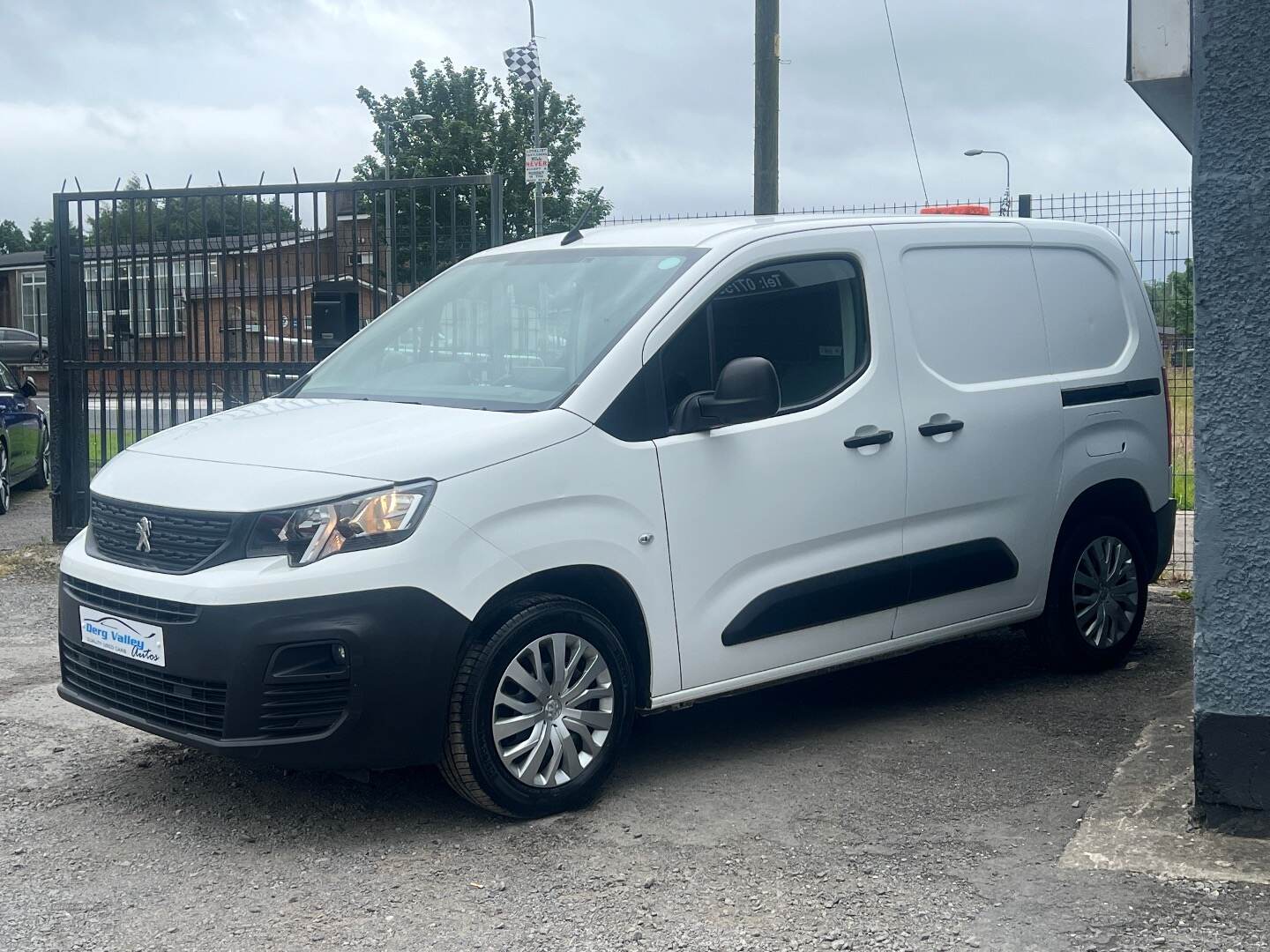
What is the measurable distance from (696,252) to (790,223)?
0.50 m

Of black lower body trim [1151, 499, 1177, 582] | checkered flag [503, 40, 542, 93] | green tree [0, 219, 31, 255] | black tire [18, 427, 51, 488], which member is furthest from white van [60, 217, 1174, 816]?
green tree [0, 219, 31, 255]

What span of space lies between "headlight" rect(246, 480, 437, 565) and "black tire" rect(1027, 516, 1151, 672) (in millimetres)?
3292

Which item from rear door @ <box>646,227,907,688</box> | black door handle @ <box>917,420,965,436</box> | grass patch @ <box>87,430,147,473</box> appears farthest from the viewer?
grass patch @ <box>87,430,147,473</box>

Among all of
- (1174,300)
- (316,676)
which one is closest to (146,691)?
(316,676)

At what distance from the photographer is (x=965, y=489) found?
609 cm

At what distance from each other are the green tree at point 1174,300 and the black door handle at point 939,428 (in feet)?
9.57

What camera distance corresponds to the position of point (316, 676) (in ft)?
14.7

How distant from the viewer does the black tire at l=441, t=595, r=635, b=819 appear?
4.65m

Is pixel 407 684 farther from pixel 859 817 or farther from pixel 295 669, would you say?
pixel 859 817

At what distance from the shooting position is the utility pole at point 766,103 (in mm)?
11719

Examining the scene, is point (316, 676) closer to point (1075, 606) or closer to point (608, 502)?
point (608, 502)

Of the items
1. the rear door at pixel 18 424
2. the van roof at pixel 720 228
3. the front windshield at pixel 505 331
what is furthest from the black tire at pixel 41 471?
the van roof at pixel 720 228

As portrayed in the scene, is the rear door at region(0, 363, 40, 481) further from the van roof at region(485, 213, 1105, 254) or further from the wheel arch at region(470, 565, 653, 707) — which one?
the wheel arch at region(470, 565, 653, 707)

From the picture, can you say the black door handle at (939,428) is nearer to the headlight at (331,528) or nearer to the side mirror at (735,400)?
the side mirror at (735,400)
